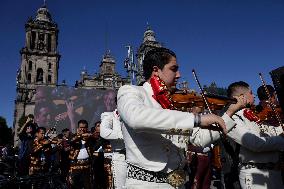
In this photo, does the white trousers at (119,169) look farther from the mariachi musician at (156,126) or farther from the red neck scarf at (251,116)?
the mariachi musician at (156,126)

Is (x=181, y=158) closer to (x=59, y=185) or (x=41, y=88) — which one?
(x=59, y=185)

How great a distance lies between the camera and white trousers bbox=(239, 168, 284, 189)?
3.63 m

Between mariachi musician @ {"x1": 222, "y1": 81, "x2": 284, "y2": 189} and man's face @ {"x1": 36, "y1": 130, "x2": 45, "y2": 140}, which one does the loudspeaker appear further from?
man's face @ {"x1": 36, "y1": 130, "x2": 45, "y2": 140}

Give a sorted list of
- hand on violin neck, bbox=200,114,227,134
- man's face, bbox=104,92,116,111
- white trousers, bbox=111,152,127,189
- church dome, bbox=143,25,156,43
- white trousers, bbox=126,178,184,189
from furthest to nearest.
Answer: church dome, bbox=143,25,156,43 < man's face, bbox=104,92,116,111 < white trousers, bbox=111,152,127,189 < white trousers, bbox=126,178,184,189 < hand on violin neck, bbox=200,114,227,134

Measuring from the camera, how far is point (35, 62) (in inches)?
2611

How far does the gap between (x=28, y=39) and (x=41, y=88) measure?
41.3 m

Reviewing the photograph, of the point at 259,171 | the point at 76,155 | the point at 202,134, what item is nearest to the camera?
the point at 202,134

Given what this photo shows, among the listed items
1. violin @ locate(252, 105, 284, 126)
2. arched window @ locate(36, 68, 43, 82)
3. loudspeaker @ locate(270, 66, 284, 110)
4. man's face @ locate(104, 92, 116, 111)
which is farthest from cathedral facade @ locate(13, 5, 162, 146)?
loudspeaker @ locate(270, 66, 284, 110)

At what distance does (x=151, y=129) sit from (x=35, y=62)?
6849 cm

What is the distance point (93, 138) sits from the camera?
27.1 ft

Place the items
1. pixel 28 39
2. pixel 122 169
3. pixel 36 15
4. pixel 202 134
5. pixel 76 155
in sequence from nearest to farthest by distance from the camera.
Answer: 1. pixel 202 134
2. pixel 122 169
3. pixel 76 155
4. pixel 28 39
5. pixel 36 15

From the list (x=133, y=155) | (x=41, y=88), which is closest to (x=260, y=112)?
(x=133, y=155)

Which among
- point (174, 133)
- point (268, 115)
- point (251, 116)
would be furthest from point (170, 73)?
point (268, 115)

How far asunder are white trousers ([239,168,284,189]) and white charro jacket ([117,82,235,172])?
1.29m
